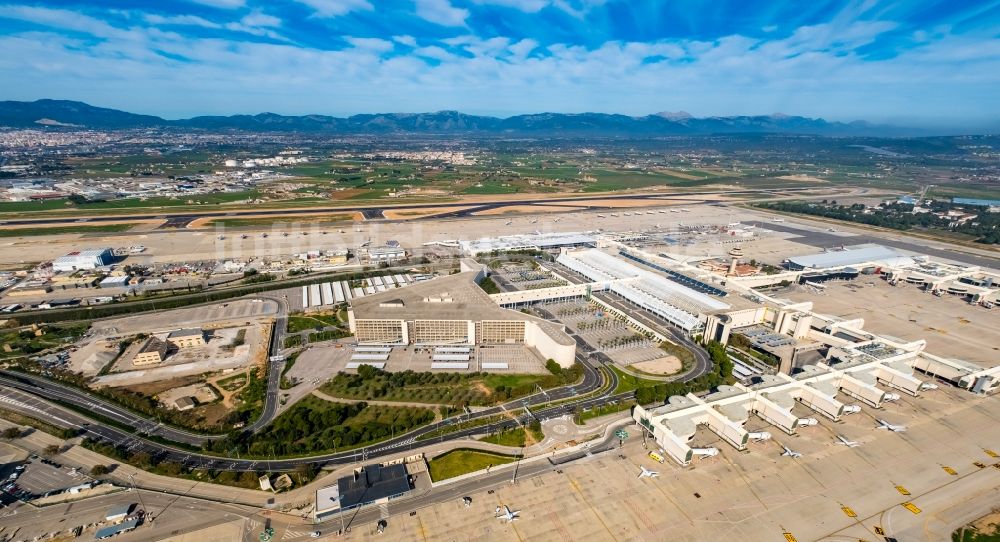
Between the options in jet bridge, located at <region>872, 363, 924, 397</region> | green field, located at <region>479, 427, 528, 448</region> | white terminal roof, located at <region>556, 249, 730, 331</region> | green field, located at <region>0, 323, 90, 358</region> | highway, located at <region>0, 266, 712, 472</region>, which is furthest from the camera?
white terminal roof, located at <region>556, 249, 730, 331</region>

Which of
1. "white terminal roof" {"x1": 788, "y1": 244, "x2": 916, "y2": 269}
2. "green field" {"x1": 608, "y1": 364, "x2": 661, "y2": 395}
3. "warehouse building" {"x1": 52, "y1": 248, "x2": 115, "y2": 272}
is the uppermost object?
"white terminal roof" {"x1": 788, "y1": 244, "x2": 916, "y2": 269}

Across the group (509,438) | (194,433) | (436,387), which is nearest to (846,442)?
(509,438)

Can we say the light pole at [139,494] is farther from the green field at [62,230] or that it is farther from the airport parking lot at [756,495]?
the green field at [62,230]

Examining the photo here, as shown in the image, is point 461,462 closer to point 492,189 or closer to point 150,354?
point 150,354

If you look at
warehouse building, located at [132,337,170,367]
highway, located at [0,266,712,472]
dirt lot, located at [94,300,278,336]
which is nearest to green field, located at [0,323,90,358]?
dirt lot, located at [94,300,278,336]

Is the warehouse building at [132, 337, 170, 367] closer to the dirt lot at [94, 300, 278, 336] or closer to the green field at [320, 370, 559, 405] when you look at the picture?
the dirt lot at [94, 300, 278, 336]

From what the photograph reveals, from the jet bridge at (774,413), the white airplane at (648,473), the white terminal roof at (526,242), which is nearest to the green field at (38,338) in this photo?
the white terminal roof at (526,242)

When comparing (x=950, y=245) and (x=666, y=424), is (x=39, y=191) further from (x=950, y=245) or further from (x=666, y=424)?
(x=950, y=245)
